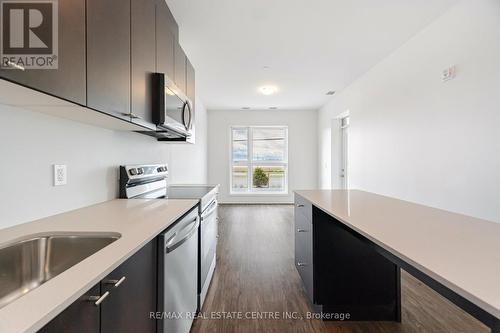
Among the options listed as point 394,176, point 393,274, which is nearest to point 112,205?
point 393,274

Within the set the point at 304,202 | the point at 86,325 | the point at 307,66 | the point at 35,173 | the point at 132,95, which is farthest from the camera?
the point at 307,66

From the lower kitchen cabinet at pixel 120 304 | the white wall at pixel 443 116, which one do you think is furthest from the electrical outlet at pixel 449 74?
the lower kitchen cabinet at pixel 120 304

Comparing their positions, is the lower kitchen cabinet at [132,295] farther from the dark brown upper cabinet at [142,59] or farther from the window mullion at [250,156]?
the window mullion at [250,156]

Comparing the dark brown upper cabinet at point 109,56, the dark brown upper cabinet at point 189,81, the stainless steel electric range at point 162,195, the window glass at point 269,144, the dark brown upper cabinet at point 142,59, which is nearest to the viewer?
the dark brown upper cabinet at point 109,56

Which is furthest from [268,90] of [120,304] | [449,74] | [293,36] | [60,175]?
[120,304]

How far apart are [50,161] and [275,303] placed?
6.28 ft

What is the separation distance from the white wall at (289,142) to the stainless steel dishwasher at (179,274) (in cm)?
523

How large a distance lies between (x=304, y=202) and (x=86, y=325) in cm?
184

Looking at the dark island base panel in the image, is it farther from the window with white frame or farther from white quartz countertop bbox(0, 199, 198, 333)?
the window with white frame

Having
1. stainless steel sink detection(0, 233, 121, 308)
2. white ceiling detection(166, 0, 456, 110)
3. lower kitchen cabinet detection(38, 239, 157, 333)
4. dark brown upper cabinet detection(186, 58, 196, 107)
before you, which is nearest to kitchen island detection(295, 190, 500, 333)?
lower kitchen cabinet detection(38, 239, 157, 333)

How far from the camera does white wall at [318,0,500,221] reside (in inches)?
82.3

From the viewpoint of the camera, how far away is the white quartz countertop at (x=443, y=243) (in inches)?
25.9

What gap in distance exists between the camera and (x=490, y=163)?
2080 mm

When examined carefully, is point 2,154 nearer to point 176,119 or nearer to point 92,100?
point 92,100
